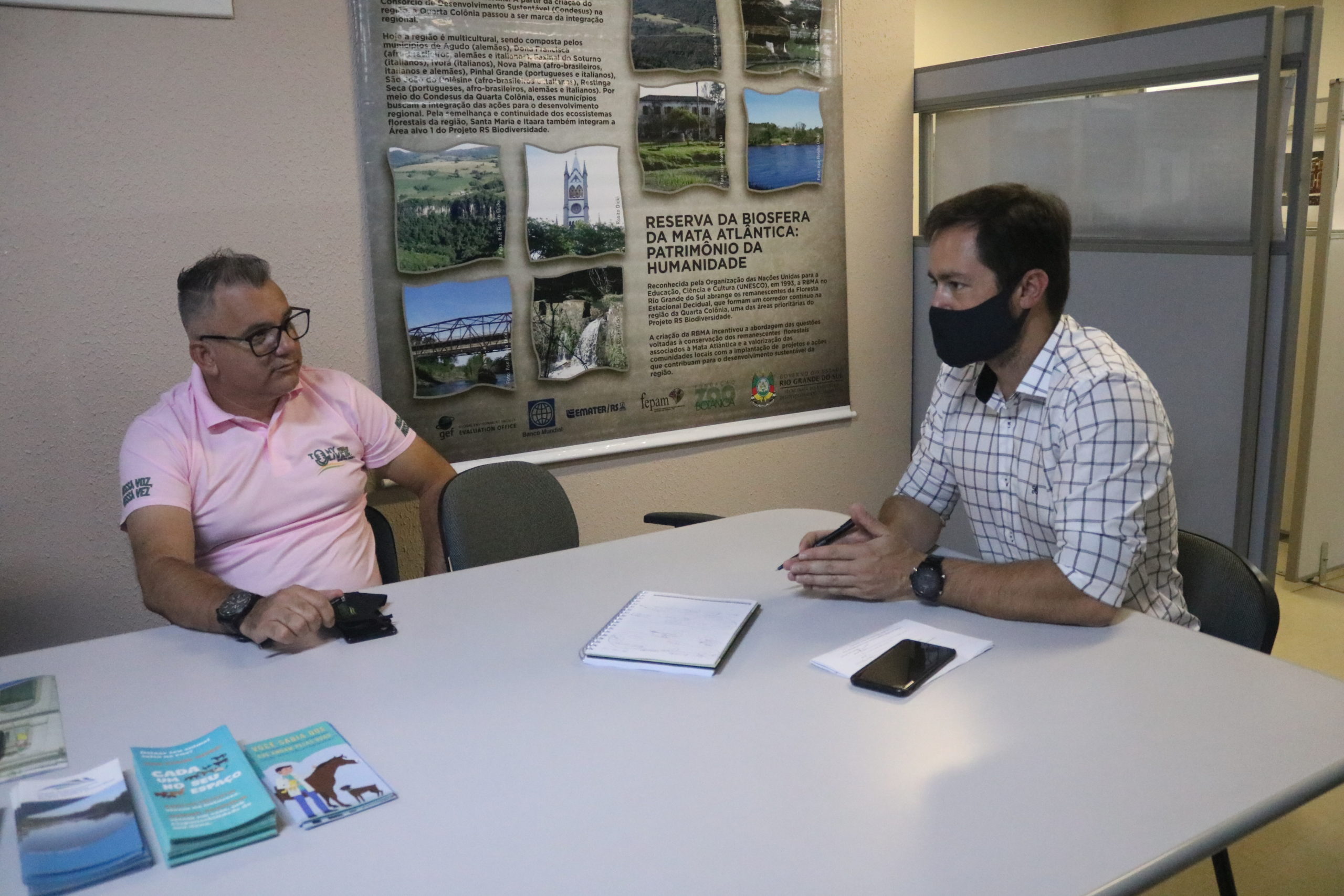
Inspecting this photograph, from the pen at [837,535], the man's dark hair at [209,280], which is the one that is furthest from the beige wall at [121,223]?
the pen at [837,535]


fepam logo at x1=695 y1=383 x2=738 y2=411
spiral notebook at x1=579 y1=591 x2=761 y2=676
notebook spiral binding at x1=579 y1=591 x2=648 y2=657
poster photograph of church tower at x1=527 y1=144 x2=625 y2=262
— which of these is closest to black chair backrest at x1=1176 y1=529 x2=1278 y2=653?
spiral notebook at x1=579 y1=591 x2=761 y2=676

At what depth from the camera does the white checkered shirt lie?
1648 mm

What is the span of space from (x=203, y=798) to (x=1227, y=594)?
161 cm

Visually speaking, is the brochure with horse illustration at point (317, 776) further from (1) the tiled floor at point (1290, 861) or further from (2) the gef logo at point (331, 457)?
(1) the tiled floor at point (1290, 861)

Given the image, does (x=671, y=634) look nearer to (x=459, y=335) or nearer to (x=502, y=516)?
(x=502, y=516)

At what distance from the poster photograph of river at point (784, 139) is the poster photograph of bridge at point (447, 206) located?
910mm

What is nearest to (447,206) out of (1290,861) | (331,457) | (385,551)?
(331,457)

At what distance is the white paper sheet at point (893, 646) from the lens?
1533 millimetres

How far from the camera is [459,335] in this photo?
303 cm

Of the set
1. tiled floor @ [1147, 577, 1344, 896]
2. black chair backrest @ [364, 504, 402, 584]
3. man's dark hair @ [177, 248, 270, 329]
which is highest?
man's dark hair @ [177, 248, 270, 329]

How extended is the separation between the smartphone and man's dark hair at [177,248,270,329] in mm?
1519

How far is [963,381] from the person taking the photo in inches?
81.6

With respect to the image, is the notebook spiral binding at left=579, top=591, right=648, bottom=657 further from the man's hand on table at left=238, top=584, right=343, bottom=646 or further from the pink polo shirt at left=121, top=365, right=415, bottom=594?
the pink polo shirt at left=121, top=365, right=415, bottom=594

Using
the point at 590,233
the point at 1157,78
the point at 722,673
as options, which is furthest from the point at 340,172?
the point at 1157,78
